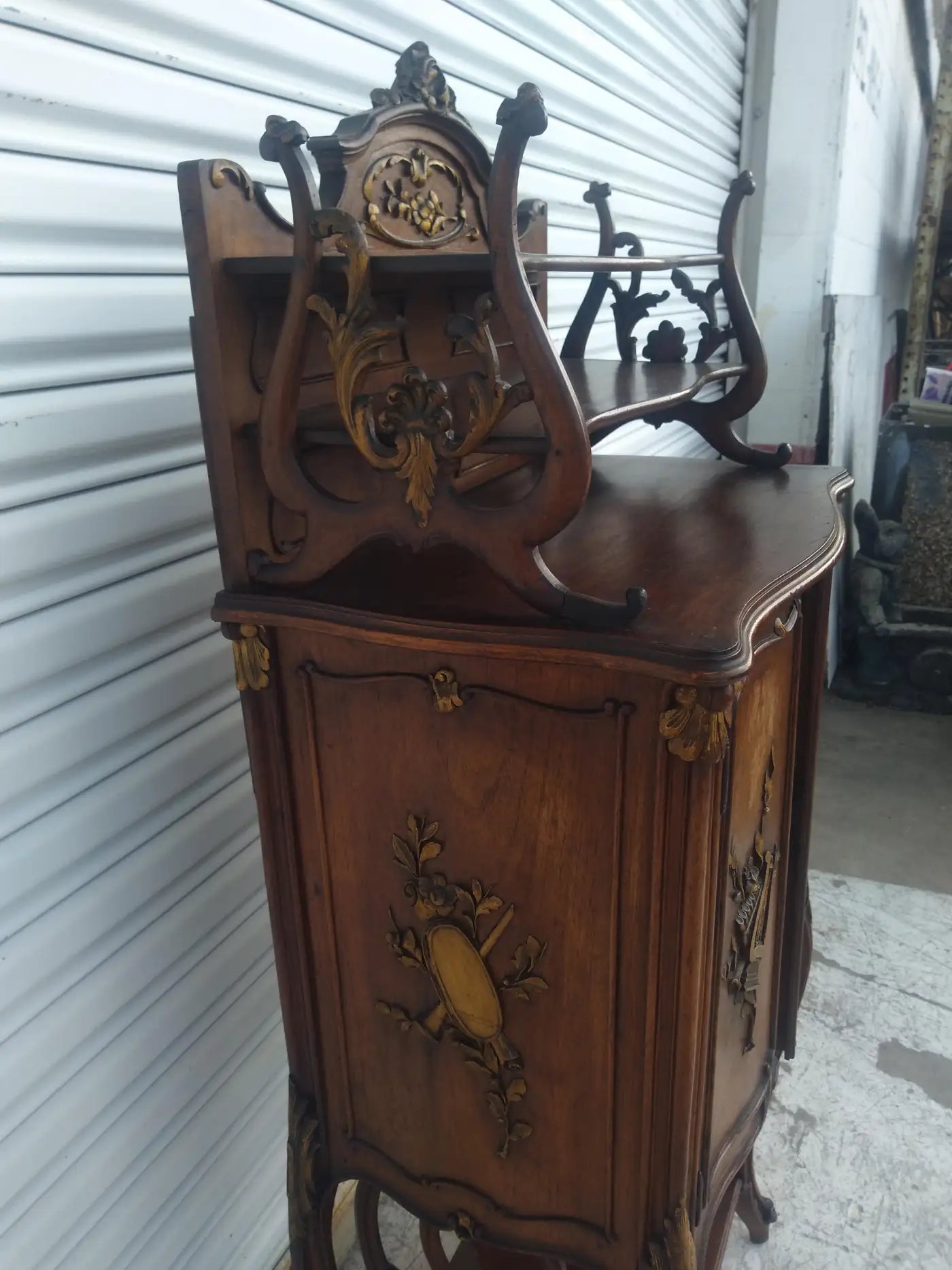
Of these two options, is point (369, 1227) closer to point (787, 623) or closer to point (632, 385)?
point (787, 623)

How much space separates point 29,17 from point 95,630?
0.55 m

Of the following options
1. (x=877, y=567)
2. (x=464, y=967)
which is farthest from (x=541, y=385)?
(x=877, y=567)

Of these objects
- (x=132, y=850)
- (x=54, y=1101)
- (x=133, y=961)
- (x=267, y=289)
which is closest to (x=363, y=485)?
(x=267, y=289)

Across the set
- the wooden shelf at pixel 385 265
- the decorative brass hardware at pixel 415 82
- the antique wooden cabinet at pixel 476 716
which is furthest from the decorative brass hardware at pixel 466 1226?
the decorative brass hardware at pixel 415 82

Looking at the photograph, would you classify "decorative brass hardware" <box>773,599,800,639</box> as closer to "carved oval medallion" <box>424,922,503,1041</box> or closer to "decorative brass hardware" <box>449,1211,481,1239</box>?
"carved oval medallion" <box>424,922,503,1041</box>

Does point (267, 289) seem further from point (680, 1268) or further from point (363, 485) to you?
point (680, 1268)

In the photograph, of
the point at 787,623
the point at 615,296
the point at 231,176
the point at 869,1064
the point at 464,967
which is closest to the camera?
the point at 231,176

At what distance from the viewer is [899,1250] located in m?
1.55

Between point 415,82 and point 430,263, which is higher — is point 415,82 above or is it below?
above

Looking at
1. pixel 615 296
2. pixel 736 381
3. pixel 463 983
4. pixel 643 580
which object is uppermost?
pixel 615 296

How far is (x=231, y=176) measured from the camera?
0.89 m

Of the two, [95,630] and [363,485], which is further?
[363,485]

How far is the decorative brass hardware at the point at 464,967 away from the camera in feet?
3.19

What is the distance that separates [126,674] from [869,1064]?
1692mm
